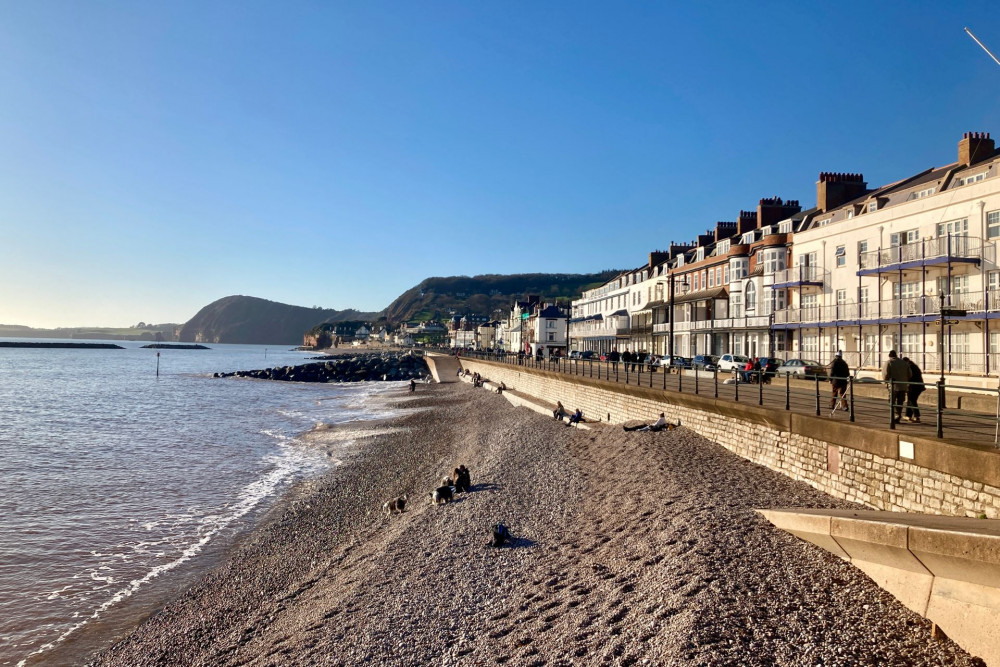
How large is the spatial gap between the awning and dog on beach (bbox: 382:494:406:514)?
33.1m

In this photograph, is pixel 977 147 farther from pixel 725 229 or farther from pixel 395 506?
pixel 395 506

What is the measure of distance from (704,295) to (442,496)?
34.0 m

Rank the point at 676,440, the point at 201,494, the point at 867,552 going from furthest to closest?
the point at 201,494, the point at 676,440, the point at 867,552

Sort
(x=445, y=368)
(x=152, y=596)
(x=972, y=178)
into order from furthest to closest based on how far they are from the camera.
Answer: (x=445, y=368) < (x=972, y=178) < (x=152, y=596)

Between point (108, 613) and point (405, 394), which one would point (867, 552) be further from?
point (405, 394)

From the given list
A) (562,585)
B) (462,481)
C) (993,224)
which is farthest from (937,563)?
(993,224)

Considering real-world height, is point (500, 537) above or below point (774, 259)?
below

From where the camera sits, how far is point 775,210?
42.1 metres

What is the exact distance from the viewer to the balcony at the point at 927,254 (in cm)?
2212

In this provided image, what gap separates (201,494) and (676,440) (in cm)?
1460

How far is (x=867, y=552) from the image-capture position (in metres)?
7.13

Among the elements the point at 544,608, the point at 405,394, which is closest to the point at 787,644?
the point at 544,608

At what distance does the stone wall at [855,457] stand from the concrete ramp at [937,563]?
29.9 inches

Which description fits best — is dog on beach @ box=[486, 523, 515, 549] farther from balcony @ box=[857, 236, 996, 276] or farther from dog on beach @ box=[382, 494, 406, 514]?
balcony @ box=[857, 236, 996, 276]
